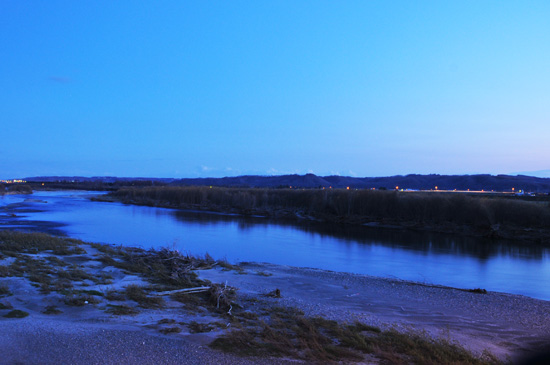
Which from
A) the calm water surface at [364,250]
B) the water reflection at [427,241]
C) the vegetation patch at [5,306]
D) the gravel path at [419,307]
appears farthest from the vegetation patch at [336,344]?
the water reflection at [427,241]

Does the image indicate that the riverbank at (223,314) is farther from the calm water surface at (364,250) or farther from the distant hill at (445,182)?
the distant hill at (445,182)

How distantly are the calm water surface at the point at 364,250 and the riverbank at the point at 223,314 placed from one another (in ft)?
13.3

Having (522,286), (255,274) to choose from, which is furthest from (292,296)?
(522,286)

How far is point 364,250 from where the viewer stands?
22.1 m

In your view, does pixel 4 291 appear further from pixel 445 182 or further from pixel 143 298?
pixel 445 182

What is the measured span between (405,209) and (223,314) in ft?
98.5

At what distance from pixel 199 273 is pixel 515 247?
64.6 feet

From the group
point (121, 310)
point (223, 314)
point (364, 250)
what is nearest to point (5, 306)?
point (121, 310)

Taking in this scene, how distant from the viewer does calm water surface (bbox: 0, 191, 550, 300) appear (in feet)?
51.4

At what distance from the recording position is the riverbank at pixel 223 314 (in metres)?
5.57

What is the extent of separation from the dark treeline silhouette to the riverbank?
20192 mm

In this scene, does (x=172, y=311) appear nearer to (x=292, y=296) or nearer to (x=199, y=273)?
(x=292, y=296)

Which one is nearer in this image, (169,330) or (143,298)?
(169,330)

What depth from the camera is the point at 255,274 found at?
511 inches
